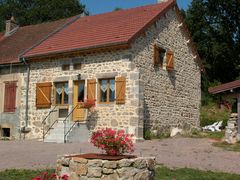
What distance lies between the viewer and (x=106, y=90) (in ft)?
57.1

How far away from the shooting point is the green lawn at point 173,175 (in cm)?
851

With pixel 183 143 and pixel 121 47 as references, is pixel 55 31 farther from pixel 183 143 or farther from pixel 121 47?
pixel 183 143

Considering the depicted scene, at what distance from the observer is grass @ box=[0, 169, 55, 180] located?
8383mm

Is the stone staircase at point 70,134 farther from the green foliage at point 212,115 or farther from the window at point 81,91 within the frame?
the green foliage at point 212,115

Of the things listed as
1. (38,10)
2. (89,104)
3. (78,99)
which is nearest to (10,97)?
(78,99)

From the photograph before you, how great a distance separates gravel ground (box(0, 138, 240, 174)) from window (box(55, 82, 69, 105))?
454cm

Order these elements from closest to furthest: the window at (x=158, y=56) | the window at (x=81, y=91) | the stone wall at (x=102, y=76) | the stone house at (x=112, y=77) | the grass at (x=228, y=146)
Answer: the grass at (x=228, y=146) → the stone wall at (x=102, y=76) → the stone house at (x=112, y=77) → the window at (x=81, y=91) → the window at (x=158, y=56)

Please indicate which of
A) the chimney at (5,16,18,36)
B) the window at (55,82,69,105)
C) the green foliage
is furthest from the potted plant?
the chimney at (5,16,18,36)

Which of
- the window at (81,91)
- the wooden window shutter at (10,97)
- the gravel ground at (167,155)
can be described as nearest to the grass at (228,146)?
the gravel ground at (167,155)

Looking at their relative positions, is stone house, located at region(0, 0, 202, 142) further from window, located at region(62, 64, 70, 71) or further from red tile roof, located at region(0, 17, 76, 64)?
red tile roof, located at region(0, 17, 76, 64)

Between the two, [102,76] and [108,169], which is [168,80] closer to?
[102,76]

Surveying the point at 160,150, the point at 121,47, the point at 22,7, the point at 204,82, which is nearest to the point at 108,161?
the point at 160,150

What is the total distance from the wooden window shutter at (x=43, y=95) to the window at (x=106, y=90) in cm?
274

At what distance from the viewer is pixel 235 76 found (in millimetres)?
34656
